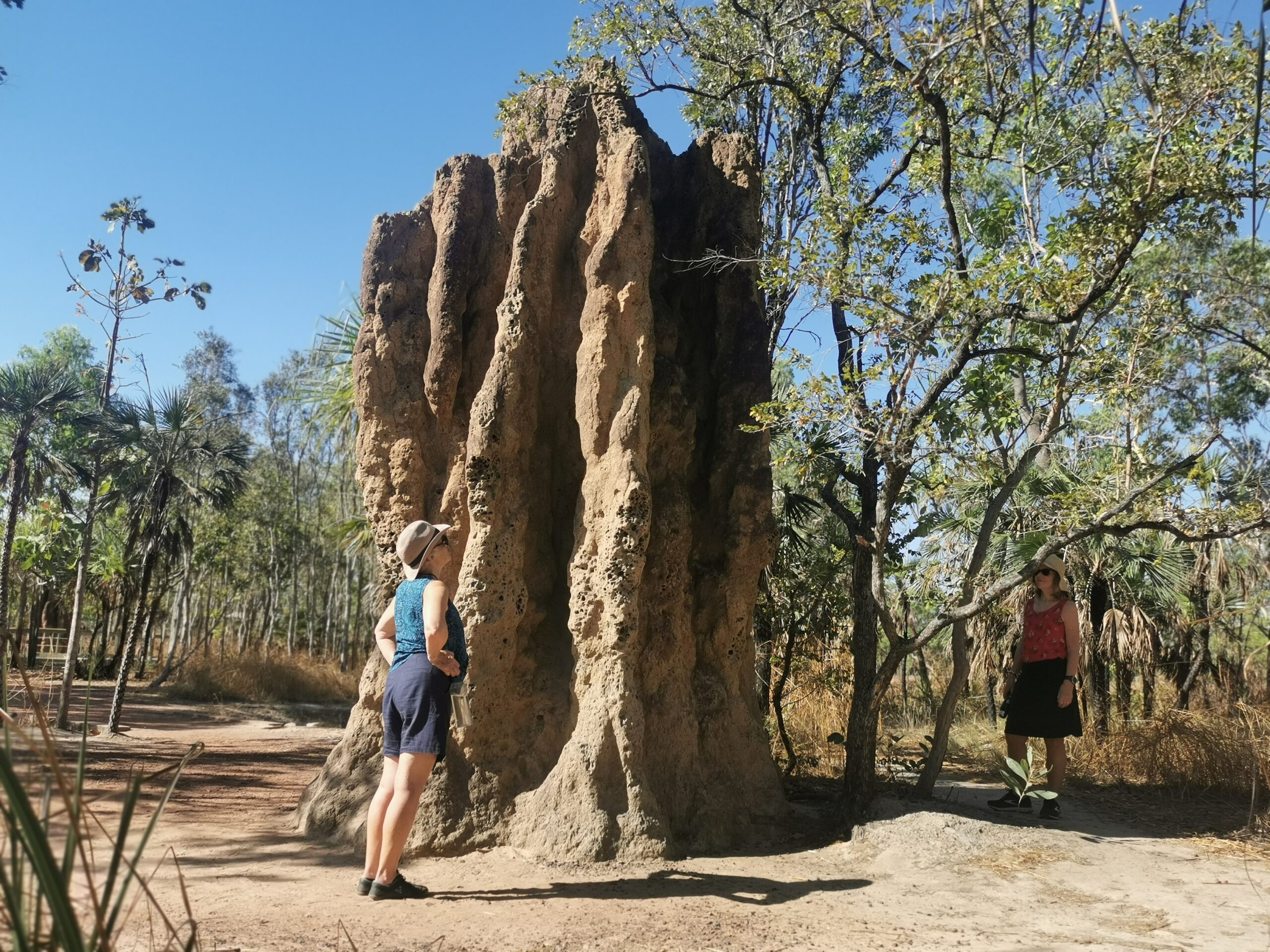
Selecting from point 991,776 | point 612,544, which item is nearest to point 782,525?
point 991,776

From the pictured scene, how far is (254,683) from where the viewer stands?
18.6m

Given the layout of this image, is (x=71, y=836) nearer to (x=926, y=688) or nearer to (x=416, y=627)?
(x=416, y=627)

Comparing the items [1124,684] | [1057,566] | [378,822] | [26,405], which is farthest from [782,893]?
[26,405]

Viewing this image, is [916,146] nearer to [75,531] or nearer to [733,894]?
[733,894]

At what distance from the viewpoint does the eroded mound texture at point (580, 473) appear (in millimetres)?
5441

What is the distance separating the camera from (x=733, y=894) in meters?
4.62

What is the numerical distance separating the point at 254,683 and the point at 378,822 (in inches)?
621

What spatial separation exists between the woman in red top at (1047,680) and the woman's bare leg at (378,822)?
4.33 meters

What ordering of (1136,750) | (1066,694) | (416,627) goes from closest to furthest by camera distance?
(416,627), (1066,694), (1136,750)

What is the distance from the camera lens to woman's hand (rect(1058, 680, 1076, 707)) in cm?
642

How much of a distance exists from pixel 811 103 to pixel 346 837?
7070 millimetres

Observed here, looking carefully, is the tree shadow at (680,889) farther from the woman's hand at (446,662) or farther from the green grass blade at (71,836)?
the green grass blade at (71,836)

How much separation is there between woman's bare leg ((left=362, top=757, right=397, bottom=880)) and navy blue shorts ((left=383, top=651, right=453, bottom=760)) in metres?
0.13

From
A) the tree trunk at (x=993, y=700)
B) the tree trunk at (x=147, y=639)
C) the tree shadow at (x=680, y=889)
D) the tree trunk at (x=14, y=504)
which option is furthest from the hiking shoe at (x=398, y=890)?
the tree trunk at (x=147, y=639)
